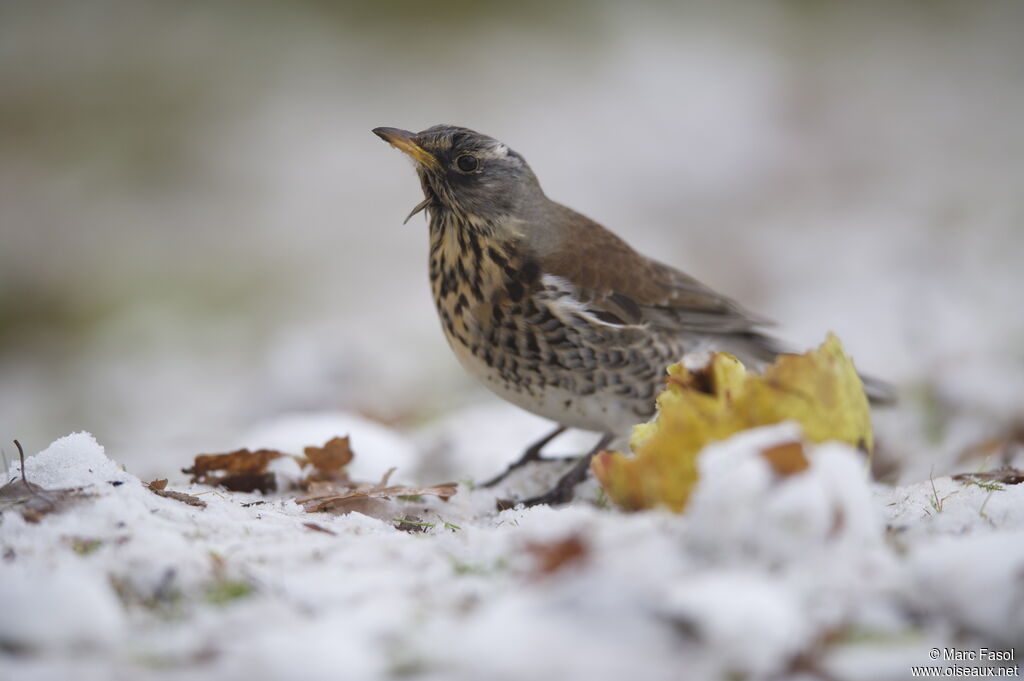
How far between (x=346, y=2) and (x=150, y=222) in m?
5.10

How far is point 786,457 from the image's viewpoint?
1791mm

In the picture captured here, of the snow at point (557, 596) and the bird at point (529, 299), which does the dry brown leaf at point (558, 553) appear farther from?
the bird at point (529, 299)

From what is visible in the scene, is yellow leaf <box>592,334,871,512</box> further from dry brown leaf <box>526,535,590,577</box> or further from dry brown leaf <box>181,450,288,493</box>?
dry brown leaf <box>181,450,288,493</box>

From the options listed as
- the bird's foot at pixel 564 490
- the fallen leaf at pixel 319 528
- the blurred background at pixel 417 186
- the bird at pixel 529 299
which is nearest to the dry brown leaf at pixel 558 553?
the fallen leaf at pixel 319 528

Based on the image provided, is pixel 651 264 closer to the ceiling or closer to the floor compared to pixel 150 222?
closer to the floor

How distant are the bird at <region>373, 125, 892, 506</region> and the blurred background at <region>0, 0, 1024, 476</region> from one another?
1.09 meters

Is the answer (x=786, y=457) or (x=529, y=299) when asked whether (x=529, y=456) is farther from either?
(x=786, y=457)

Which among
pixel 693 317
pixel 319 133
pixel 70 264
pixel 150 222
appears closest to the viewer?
pixel 693 317

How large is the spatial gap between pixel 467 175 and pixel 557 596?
229 centimetres

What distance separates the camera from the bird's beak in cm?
359

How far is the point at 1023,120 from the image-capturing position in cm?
1277

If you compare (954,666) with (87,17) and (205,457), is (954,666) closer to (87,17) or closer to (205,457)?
(205,457)

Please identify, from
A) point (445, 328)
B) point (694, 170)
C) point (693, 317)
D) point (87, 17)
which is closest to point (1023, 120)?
point (694, 170)

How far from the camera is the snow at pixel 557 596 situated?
1.64 metres
